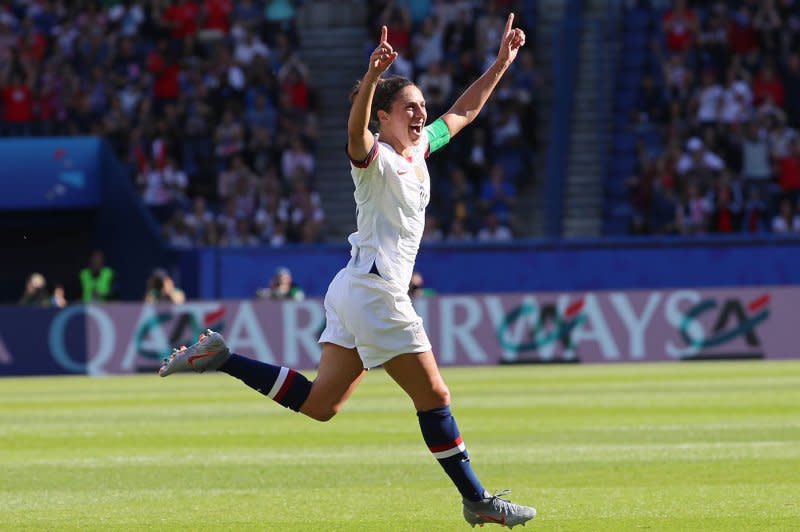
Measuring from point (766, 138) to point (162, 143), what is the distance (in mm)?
10134

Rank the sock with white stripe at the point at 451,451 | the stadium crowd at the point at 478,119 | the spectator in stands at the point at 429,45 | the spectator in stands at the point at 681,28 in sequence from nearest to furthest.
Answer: the sock with white stripe at the point at 451,451
the stadium crowd at the point at 478,119
the spectator in stands at the point at 681,28
the spectator in stands at the point at 429,45

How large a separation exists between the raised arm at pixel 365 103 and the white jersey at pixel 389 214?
17cm

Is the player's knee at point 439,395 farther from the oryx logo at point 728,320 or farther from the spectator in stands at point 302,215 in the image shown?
the spectator in stands at point 302,215

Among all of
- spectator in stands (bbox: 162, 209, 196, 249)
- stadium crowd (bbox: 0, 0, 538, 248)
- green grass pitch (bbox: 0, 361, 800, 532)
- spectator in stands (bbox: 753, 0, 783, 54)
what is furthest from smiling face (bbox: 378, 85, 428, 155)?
spectator in stands (bbox: 753, 0, 783, 54)

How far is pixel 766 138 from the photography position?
25.9 m

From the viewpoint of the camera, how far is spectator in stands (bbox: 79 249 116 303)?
26.3 metres

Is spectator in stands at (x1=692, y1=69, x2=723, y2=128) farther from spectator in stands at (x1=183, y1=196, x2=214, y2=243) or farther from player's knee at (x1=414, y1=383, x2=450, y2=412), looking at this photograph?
player's knee at (x1=414, y1=383, x2=450, y2=412)

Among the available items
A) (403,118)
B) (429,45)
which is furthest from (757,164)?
(403,118)

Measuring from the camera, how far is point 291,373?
8.18m

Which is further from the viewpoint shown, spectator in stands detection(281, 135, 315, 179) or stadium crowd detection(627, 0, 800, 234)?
spectator in stands detection(281, 135, 315, 179)

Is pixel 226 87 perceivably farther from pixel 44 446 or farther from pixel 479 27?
pixel 44 446

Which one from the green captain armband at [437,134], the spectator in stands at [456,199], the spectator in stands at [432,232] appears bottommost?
the spectator in stands at [432,232]

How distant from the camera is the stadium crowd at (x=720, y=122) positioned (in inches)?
1003

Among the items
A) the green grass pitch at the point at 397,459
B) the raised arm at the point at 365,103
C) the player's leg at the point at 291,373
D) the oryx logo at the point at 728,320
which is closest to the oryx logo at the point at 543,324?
the oryx logo at the point at 728,320
